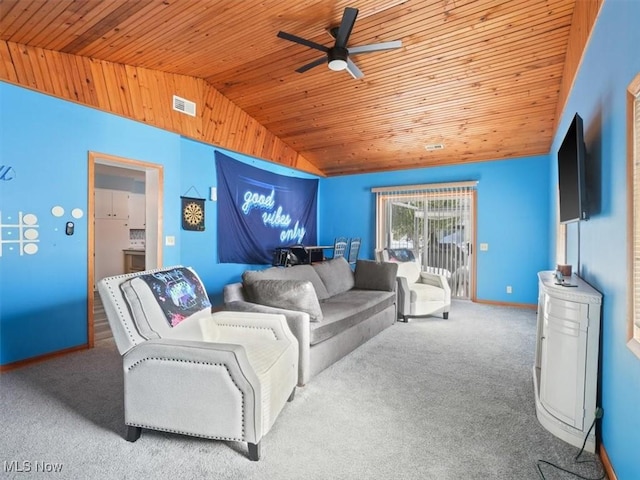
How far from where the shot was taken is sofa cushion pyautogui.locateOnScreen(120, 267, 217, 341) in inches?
76.4

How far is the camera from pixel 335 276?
423 cm

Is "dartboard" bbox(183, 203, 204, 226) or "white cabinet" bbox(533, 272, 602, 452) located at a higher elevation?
"dartboard" bbox(183, 203, 204, 226)

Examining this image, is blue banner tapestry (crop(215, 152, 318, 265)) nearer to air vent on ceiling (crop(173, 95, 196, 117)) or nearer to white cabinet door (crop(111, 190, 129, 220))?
air vent on ceiling (crop(173, 95, 196, 117))

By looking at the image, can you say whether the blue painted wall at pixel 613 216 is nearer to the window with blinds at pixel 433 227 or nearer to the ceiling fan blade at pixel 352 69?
the ceiling fan blade at pixel 352 69

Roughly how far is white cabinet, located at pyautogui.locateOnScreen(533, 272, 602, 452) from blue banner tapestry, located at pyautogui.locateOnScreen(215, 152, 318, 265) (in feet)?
13.4

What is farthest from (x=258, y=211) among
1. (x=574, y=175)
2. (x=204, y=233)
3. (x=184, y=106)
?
(x=574, y=175)

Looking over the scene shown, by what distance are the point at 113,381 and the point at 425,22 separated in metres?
4.14

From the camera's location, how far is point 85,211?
3451 millimetres

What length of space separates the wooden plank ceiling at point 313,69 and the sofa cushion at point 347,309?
262 centimetres

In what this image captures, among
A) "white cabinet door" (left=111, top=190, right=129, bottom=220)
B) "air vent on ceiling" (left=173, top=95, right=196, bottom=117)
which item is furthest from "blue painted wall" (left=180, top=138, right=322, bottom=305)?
"white cabinet door" (left=111, top=190, right=129, bottom=220)

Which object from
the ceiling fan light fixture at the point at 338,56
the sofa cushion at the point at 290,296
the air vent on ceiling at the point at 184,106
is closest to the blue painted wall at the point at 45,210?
the air vent on ceiling at the point at 184,106

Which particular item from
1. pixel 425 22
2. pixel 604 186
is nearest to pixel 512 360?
pixel 604 186

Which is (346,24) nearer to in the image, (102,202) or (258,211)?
(258,211)

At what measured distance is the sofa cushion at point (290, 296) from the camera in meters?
2.73
